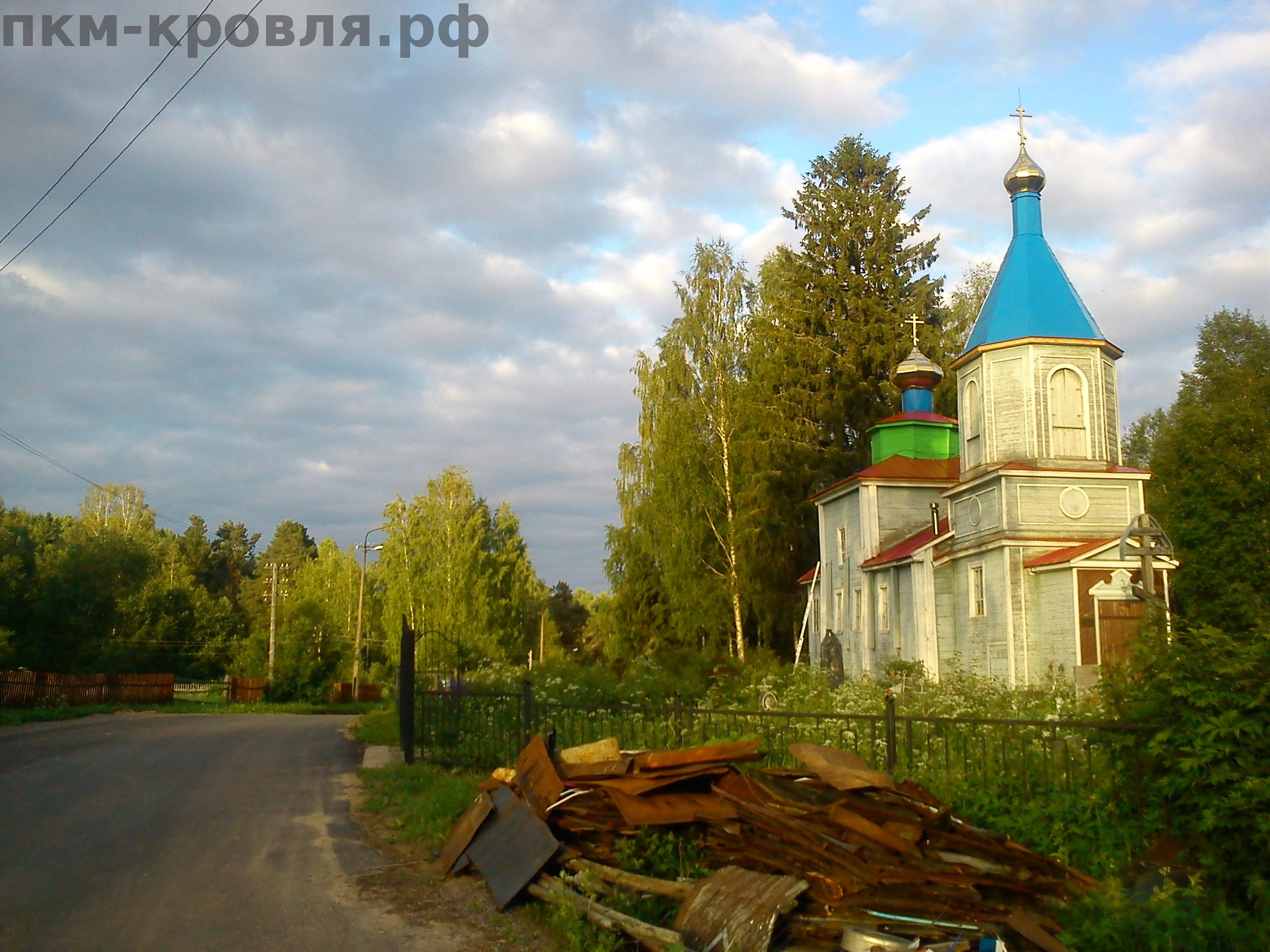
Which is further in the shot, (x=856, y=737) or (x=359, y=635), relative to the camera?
(x=359, y=635)

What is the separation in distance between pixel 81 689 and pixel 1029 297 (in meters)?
32.0

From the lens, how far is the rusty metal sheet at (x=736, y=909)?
18.5 ft

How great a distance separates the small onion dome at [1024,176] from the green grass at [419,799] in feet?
56.5

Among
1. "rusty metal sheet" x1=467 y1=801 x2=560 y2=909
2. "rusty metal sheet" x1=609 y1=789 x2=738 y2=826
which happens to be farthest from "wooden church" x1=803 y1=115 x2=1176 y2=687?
"rusty metal sheet" x1=467 y1=801 x2=560 y2=909

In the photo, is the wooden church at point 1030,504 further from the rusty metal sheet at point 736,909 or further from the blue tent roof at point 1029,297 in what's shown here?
the rusty metal sheet at point 736,909

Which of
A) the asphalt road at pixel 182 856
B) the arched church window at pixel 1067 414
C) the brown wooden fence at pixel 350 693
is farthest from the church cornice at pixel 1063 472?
the brown wooden fence at pixel 350 693

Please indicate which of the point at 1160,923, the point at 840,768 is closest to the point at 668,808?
the point at 840,768

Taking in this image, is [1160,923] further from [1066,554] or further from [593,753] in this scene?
[1066,554]

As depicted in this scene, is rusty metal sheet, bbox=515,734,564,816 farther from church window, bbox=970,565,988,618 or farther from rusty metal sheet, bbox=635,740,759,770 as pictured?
church window, bbox=970,565,988,618

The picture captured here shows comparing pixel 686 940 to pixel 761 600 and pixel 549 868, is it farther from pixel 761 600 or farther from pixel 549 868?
pixel 761 600

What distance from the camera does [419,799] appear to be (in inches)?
436

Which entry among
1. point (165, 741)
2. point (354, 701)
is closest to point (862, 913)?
point (165, 741)

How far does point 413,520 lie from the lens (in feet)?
148

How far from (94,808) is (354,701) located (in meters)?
37.0
